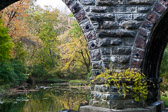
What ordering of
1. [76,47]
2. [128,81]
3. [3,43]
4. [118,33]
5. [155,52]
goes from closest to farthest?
[128,81]
[118,33]
[155,52]
[3,43]
[76,47]

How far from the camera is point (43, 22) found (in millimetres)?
36219

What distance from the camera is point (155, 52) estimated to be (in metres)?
6.75

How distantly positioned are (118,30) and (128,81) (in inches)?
44.1

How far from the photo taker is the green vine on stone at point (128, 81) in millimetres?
5750

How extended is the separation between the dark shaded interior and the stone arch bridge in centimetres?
5

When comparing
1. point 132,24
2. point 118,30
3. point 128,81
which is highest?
point 132,24

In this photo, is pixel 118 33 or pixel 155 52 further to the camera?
pixel 155 52

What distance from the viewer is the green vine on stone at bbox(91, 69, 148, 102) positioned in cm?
575

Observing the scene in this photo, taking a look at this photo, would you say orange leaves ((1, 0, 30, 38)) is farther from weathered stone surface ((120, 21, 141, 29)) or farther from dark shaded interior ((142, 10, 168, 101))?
weathered stone surface ((120, 21, 141, 29))

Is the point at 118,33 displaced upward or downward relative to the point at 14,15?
downward

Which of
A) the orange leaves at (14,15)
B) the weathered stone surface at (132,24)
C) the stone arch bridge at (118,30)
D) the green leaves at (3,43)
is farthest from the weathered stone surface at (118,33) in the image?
the orange leaves at (14,15)

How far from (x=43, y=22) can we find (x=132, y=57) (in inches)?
1234

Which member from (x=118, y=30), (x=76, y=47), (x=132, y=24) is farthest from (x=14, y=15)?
(x=132, y=24)

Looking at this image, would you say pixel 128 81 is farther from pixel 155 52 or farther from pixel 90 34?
pixel 155 52
